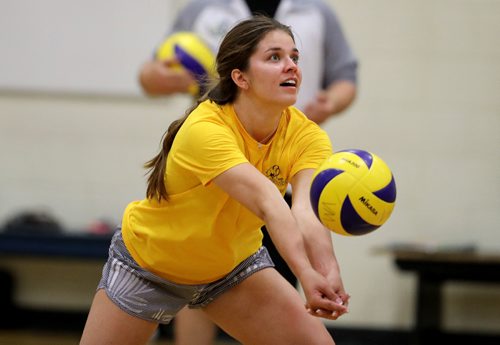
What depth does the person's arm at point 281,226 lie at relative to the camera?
231cm

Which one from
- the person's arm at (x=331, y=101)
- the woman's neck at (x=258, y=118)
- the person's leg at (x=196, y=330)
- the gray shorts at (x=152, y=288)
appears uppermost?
the woman's neck at (x=258, y=118)

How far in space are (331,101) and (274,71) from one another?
→ 1.18 metres

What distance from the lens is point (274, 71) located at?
2.63 metres

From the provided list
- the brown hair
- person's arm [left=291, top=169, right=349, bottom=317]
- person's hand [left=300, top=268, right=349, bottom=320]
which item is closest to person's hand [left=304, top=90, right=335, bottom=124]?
the brown hair

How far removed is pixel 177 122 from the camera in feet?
9.27

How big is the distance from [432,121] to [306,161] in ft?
12.4

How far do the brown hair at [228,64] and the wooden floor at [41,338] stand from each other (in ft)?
11.5

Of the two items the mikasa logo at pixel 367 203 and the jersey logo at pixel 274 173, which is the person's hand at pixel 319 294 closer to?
the mikasa logo at pixel 367 203

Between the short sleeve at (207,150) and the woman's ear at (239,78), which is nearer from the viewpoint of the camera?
the short sleeve at (207,150)

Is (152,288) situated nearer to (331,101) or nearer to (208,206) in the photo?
(208,206)

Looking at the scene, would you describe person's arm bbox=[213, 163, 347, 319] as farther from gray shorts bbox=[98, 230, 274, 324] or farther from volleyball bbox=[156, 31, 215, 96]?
volleyball bbox=[156, 31, 215, 96]

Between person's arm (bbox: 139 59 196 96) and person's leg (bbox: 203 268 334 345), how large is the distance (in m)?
1.16

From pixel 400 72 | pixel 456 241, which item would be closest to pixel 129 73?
pixel 400 72

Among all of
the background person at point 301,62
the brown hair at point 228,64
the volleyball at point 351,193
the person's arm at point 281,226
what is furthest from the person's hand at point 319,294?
the background person at point 301,62
